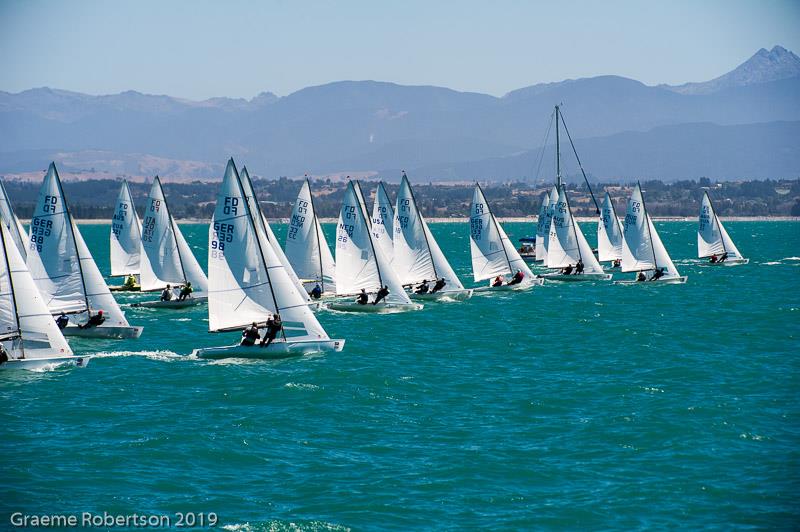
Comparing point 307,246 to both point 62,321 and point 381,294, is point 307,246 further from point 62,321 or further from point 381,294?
point 62,321

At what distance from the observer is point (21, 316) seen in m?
38.8

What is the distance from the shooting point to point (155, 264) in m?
61.2

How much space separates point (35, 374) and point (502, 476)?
67.9ft

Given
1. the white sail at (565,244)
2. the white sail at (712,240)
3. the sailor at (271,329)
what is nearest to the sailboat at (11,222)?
the sailor at (271,329)

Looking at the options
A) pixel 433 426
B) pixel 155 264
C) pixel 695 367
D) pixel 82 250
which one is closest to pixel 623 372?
pixel 695 367

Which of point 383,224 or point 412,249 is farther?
point 383,224

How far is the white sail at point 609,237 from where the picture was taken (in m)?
84.8

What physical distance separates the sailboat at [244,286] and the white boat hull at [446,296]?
20036mm

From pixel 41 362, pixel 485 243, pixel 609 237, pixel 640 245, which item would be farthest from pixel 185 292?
pixel 609 237

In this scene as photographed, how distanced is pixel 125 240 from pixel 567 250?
1317 inches

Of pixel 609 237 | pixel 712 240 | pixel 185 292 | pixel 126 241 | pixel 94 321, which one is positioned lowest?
pixel 94 321

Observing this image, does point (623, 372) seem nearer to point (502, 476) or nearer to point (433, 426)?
point (433, 426)

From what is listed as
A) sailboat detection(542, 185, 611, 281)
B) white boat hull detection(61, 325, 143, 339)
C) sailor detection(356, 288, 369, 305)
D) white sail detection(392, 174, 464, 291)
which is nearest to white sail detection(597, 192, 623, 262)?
sailboat detection(542, 185, 611, 281)

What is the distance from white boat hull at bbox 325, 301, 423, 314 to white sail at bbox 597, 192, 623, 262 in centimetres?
3140
